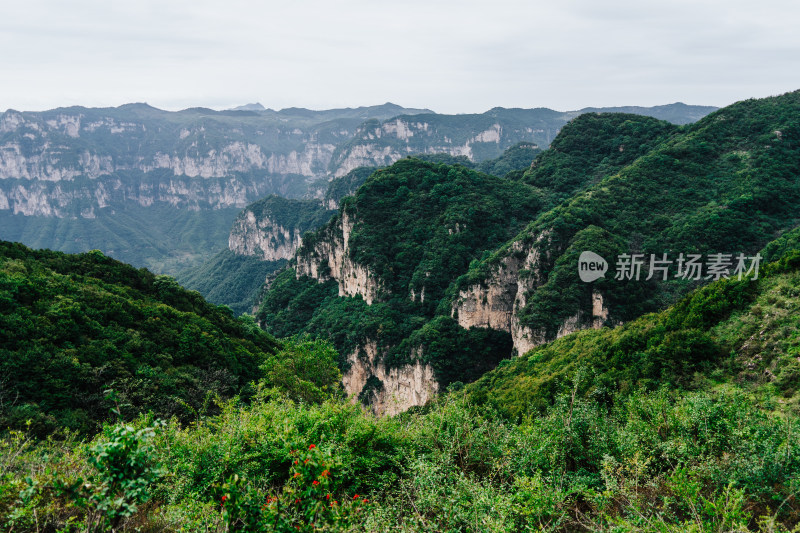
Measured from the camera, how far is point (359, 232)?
77.1 metres

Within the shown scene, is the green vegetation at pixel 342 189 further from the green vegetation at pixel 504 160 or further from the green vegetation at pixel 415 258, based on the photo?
the green vegetation at pixel 415 258

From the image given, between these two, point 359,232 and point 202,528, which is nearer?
point 202,528

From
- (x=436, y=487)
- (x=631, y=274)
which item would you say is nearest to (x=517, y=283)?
(x=631, y=274)

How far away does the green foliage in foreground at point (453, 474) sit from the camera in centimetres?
785

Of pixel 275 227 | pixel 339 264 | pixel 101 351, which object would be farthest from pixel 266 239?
pixel 101 351

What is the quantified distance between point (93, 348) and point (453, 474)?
921 inches

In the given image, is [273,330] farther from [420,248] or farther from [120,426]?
[120,426]

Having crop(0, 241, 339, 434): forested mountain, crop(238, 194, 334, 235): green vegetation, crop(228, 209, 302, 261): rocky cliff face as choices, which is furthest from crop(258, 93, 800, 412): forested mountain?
crop(228, 209, 302, 261): rocky cliff face

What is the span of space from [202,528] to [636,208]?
64652 millimetres

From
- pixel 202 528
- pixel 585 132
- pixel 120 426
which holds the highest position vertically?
pixel 585 132

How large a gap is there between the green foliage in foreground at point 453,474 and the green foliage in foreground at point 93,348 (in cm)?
605

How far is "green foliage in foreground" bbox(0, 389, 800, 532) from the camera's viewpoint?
7.85 m

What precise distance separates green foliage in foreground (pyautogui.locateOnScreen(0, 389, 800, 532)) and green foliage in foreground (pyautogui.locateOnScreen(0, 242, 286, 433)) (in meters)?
6.05

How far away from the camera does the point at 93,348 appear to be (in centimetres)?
2383
